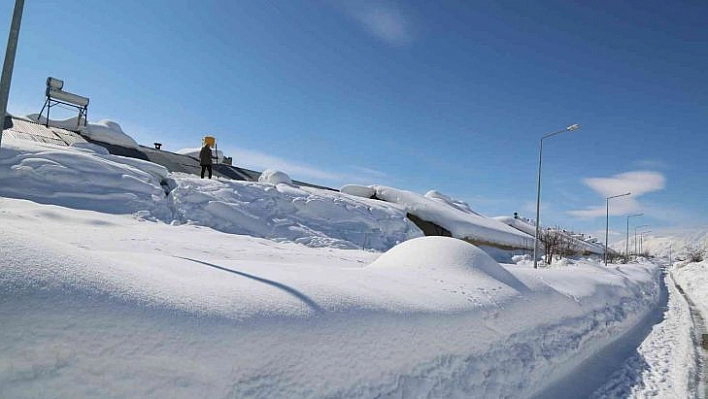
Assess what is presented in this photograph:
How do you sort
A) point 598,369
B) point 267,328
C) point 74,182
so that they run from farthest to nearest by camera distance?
point 74,182, point 598,369, point 267,328

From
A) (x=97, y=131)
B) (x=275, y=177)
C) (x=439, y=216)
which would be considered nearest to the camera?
(x=275, y=177)

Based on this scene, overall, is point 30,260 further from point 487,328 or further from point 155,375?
point 487,328

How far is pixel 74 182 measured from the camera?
422 inches

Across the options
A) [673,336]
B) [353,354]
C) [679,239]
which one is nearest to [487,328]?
[353,354]

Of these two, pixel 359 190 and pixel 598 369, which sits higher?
pixel 359 190

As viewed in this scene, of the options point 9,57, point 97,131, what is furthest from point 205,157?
point 9,57

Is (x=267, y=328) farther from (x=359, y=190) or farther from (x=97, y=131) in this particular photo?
(x=97, y=131)

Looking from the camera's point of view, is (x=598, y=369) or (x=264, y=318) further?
(x=598, y=369)

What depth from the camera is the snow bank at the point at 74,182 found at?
32.9 feet

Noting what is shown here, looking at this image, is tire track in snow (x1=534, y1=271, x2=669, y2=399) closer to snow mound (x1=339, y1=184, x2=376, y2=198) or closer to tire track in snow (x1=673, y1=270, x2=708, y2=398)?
tire track in snow (x1=673, y1=270, x2=708, y2=398)

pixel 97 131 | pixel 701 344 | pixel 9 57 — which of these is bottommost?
pixel 701 344

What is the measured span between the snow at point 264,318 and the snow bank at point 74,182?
56 mm

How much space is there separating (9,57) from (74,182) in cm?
783

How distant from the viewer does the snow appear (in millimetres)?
2283
